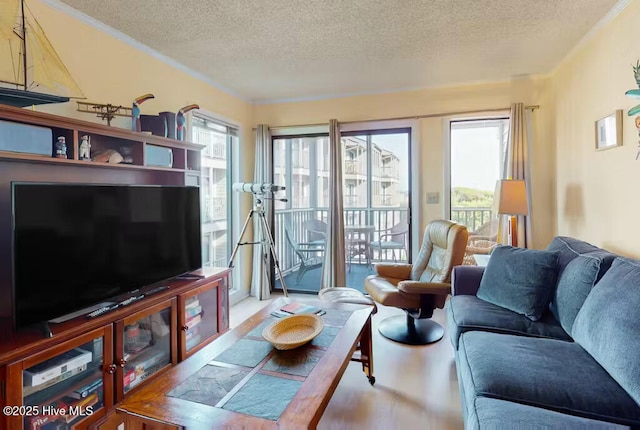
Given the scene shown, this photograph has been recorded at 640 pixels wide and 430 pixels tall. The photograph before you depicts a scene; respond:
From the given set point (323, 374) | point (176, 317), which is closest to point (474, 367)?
point (323, 374)

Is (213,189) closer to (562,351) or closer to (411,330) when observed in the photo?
(411,330)

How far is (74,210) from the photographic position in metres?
1.81

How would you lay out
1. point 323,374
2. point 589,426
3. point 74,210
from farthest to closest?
point 74,210 < point 323,374 < point 589,426

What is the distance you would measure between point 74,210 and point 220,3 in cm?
152

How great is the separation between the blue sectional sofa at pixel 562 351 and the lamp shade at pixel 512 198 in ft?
2.51

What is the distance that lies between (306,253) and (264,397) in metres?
3.39

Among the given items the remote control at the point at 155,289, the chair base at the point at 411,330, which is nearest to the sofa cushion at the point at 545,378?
the chair base at the point at 411,330

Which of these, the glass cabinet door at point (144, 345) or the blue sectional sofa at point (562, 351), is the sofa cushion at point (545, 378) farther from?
the glass cabinet door at point (144, 345)

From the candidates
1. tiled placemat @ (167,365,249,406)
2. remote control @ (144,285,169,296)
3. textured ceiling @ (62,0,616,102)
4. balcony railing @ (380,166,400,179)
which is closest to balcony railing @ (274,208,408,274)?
balcony railing @ (380,166,400,179)

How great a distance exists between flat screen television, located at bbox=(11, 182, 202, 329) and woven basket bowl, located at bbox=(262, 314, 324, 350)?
1.01m

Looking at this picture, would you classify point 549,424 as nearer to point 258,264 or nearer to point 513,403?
point 513,403

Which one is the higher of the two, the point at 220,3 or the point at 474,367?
the point at 220,3

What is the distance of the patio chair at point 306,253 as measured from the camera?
459 cm

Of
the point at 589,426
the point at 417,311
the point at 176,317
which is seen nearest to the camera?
the point at 589,426
